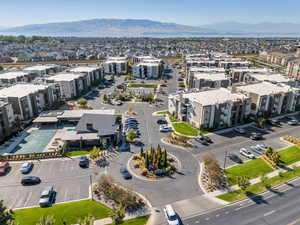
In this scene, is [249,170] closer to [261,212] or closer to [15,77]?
[261,212]

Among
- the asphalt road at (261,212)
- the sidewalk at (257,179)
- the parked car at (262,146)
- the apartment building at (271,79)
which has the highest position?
the apartment building at (271,79)

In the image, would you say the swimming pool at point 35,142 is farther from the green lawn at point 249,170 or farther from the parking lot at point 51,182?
the green lawn at point 249,170

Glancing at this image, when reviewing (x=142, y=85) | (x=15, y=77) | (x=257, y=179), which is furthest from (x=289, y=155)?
(x=15, y=77)

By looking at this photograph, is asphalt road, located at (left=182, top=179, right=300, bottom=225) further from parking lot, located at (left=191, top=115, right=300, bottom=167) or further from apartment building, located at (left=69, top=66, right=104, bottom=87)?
apartment building, located at (left=69, top=66, right=104, bottom=87)

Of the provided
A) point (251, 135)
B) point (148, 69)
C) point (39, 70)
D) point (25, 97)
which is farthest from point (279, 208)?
point (39, 70)

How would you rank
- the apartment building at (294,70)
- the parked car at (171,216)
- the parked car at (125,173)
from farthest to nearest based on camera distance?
the apartment building at (294,70) → the parked car at (125,173) → the parked car at (171,216)

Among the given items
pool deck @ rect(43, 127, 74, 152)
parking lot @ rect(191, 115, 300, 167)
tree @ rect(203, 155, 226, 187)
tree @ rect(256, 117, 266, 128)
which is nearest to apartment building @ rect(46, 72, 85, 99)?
pool deck @ rect(43, 127, 74, 152)

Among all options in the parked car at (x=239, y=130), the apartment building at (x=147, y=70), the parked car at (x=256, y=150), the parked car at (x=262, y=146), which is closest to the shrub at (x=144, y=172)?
the parked car at (x=256, y=150)
